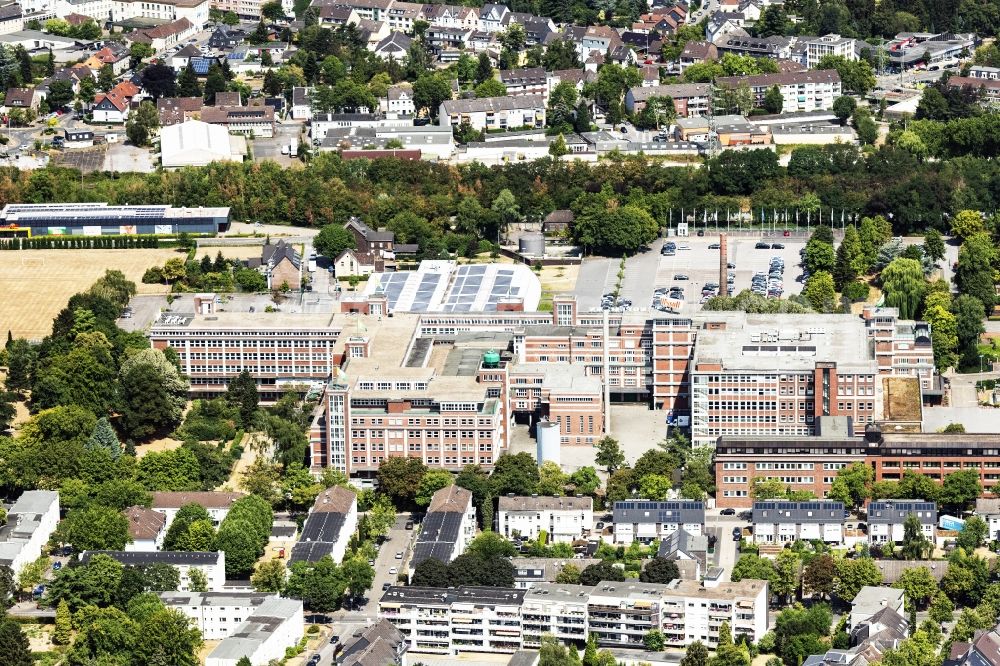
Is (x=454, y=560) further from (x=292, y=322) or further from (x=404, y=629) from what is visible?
(x=292, y=322)

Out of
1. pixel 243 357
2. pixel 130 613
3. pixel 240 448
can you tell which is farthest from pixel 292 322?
pixel 130 613

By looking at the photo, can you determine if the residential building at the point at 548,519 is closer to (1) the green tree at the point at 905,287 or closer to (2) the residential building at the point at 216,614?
(2) the residential building at the point at 216,614

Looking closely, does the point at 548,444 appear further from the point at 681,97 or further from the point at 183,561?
the point at 681,97

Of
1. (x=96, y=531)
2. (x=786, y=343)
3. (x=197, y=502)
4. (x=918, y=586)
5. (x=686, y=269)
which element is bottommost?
(x=686, y=269)

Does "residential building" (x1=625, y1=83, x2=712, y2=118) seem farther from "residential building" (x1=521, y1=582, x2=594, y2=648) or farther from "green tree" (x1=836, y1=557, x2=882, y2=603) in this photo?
"residential building" (x1=521, y1=582, x2=594, y2=648)

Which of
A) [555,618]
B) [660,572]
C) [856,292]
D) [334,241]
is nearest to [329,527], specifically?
[555,618]

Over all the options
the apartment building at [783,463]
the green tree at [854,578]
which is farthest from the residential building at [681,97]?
the green tree at [854,578]
